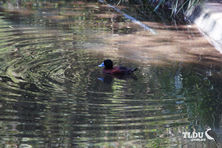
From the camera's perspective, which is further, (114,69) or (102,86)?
(114,69)

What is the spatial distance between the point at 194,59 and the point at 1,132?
5.36m

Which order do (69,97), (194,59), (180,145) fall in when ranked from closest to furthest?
(180,145)
(69,97)
(194,59)

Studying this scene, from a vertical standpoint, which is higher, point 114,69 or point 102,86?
point 114,69

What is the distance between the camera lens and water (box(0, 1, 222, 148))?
19.3ft

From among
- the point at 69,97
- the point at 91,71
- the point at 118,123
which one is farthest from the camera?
the point at 91,71

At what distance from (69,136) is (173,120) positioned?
1.61 metres

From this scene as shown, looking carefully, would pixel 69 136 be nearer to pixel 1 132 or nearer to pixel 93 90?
pixel 1 132

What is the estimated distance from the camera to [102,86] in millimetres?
7816

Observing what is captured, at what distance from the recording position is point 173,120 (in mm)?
6371

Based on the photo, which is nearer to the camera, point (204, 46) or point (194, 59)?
point (194, 59)

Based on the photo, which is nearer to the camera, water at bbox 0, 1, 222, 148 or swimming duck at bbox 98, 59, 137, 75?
water at bbox 0, 1, 222, 148

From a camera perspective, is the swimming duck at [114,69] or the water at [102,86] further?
the swimming duck at [114,69]

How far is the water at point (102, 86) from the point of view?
19.3 ft

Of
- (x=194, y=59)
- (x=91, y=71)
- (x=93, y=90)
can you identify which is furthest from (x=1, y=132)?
(x=194, y=59)
